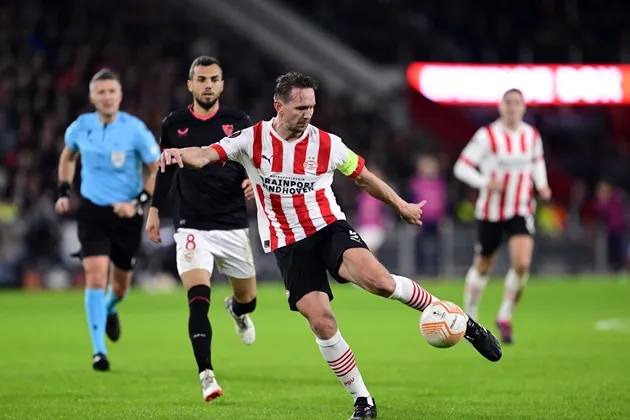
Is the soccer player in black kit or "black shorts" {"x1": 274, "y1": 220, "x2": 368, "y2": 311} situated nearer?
"black shorts" {"x1": 274, "y1": 220, "x2": 368, "y2": 311}

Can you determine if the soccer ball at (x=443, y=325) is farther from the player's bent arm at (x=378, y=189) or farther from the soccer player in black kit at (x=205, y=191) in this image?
the soccer player in black kit at (x=205, y=191)

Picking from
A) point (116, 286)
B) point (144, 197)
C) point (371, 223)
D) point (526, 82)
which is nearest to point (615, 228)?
point (526, 82)

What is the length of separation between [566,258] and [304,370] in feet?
53.5

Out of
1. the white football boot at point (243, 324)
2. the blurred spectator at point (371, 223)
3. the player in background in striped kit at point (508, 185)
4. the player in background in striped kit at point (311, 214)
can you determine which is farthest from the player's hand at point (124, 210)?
the blurred spectator at point (371, 223)

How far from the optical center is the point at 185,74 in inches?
1123

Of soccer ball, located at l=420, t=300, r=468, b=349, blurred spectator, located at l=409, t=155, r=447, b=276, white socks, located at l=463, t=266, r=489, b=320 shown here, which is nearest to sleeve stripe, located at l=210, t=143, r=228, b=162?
soccer ball, located at l=420, t=300, r=468, b=349

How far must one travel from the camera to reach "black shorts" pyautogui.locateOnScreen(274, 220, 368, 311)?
7637 millimetres

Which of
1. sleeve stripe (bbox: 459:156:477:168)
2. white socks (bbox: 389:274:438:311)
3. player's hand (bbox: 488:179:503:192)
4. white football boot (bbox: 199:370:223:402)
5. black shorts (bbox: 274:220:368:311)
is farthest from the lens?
sleeve stripe (bbox: 459:156:477:168)

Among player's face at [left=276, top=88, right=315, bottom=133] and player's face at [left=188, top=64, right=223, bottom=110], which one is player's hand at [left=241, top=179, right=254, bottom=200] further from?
player's face at [left=276, top=88, right=315, bottom=133]

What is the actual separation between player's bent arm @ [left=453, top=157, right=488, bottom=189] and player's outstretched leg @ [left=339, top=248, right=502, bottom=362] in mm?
5534

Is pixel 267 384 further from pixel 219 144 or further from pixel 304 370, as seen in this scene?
pixel 219 144

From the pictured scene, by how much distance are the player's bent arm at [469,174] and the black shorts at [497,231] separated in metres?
0.44

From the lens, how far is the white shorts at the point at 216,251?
9078 mm

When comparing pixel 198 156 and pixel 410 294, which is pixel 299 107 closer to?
pixel 198 156
